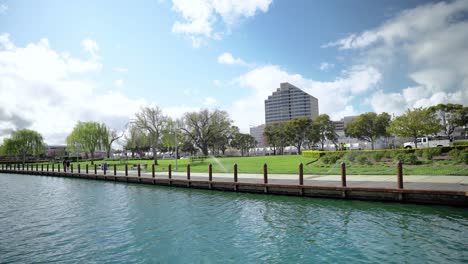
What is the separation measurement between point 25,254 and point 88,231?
7.82 feet

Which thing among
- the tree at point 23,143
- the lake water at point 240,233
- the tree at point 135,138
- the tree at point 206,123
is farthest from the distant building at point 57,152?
the lake water at point 240,233

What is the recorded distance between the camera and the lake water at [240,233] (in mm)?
8242

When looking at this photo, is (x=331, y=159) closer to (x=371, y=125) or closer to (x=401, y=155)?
(x=401, y=155)

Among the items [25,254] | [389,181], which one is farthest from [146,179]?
[389,181]

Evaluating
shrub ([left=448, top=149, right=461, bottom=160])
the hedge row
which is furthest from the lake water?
shrub ([left=448, top=149, right=461, bottom=160])

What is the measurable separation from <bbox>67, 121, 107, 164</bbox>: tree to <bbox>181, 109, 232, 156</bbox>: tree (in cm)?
1976

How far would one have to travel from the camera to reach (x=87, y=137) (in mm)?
63719

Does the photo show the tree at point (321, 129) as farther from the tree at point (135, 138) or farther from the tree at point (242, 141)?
the tree at point (135, 138)

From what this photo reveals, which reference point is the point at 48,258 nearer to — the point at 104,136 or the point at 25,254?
the point at 25,254

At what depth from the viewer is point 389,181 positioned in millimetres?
16094

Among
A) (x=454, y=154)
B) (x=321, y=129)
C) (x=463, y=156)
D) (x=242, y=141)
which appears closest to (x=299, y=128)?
(x=321, y=129)

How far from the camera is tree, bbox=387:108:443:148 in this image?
161ft

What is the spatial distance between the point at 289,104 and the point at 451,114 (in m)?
119

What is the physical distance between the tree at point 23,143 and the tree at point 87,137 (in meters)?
26.3
